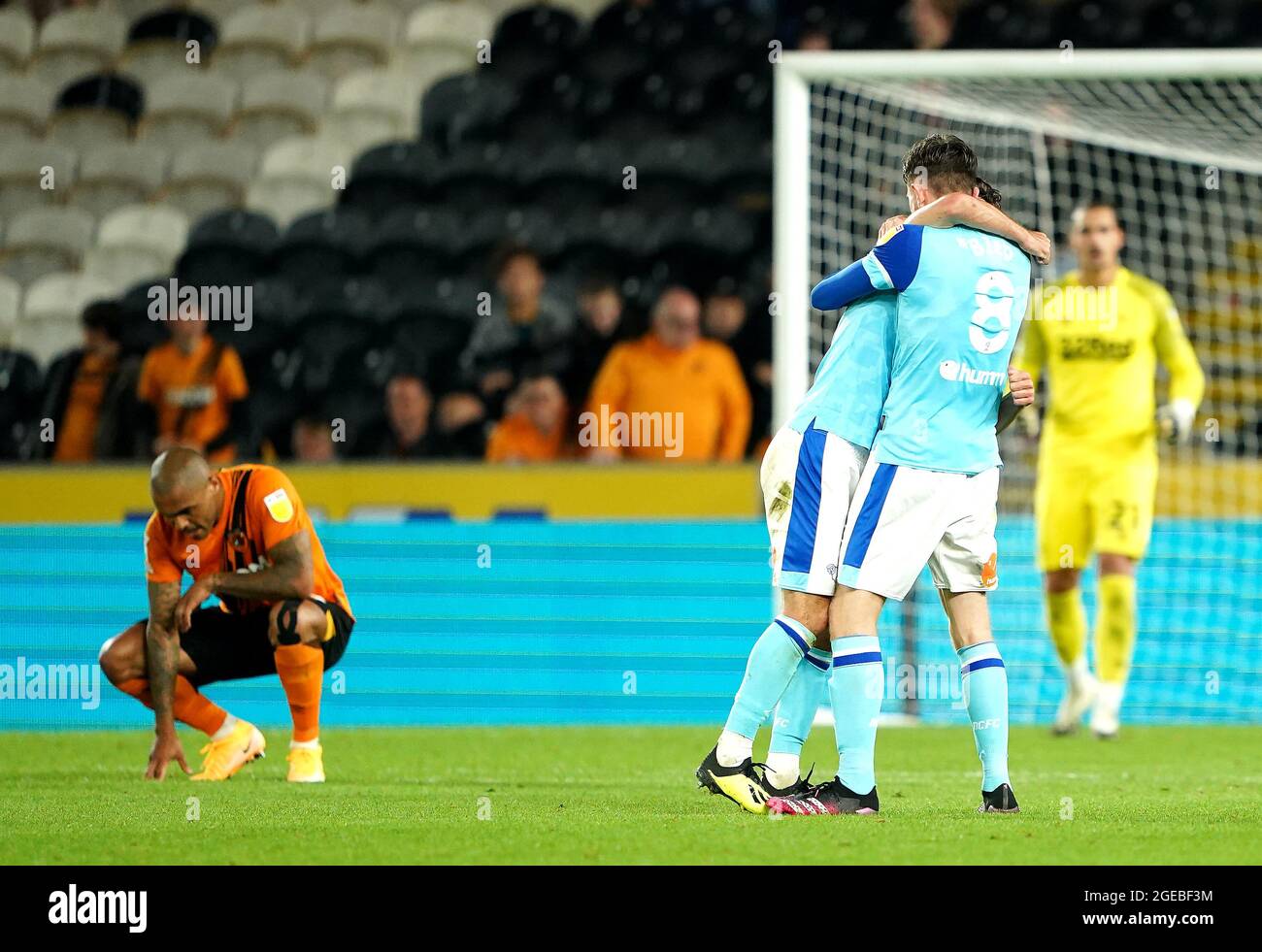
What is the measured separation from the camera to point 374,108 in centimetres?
1313

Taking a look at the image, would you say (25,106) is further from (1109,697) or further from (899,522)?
(899,522)

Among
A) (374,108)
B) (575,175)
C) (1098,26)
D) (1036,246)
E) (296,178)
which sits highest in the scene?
(1098,26)

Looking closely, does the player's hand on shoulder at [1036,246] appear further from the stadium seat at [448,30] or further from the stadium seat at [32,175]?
the stadium seat at [32,175]

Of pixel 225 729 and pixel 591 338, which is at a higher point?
pixel 591 338

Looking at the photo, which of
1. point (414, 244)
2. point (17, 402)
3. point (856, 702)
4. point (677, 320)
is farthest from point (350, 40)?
point (856, 702)

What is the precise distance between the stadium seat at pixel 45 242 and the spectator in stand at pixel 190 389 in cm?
244

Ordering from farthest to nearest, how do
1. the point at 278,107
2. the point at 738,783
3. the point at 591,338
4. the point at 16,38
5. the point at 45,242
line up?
1. the point at 16,38
2. the point at 278,107
3. the point at 45,242
4. the point at 591,338
5. the point at 738,783

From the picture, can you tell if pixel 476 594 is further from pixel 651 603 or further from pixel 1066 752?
pixel 1066 752

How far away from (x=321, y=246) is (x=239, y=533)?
5.71m

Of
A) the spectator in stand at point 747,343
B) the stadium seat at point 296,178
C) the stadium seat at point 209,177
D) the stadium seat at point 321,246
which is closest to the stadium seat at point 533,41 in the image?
the stadium seat at point 296,178

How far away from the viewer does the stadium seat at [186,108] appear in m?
13.2

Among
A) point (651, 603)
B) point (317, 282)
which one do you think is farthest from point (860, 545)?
point (317, 282)

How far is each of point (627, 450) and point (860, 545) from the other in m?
5.24

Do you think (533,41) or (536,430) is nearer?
(536,430)
